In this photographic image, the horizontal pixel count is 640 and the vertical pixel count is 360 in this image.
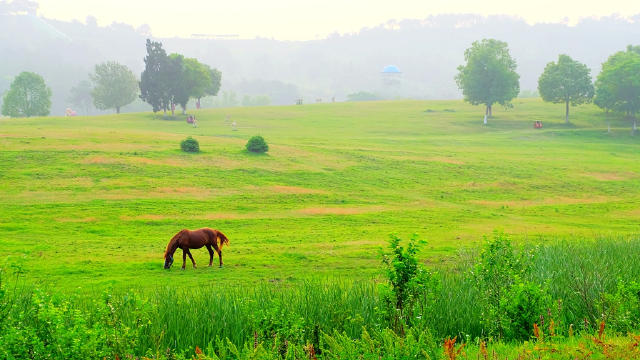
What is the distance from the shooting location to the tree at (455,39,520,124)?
104 m

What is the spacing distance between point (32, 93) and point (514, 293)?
130 m

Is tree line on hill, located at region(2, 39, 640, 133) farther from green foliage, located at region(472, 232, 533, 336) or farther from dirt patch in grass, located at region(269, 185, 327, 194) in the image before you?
green foliage, located at region(472, 232, 533, 336)

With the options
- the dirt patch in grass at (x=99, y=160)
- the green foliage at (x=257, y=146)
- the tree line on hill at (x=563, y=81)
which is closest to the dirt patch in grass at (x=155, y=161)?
the dirt patch in grass at (x=99, y=160)

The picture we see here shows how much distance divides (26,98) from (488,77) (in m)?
95.6

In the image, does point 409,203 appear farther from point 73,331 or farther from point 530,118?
point 530,118

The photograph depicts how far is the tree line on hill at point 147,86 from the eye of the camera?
103375mm

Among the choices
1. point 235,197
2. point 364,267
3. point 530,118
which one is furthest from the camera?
point 530,118

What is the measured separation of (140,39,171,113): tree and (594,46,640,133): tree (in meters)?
75.4

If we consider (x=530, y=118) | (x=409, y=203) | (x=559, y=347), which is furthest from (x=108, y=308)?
(x=530, y=118)

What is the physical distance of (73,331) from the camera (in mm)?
9047

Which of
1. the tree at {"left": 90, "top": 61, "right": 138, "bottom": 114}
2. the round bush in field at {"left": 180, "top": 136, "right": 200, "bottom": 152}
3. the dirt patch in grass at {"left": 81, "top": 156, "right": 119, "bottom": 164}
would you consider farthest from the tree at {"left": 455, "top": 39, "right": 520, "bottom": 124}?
the tree at {"left": 90, "top": 61, "right": 138, "bottom": 114}

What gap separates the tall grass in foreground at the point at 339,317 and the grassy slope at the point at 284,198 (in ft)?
8.23

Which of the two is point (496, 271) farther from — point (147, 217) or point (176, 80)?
point (176, 80)

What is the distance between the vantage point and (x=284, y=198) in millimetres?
42375
